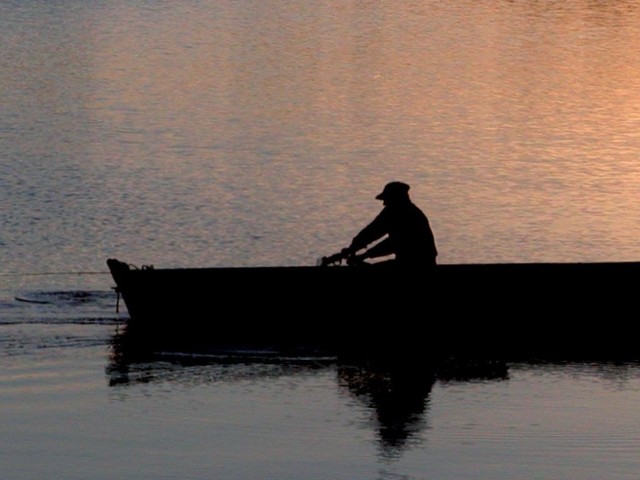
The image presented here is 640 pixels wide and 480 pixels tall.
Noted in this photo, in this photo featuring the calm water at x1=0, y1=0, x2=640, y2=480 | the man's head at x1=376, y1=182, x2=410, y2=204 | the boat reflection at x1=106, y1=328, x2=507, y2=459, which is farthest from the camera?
the man's head at x1=376, y1=182, x2=410, y2=204

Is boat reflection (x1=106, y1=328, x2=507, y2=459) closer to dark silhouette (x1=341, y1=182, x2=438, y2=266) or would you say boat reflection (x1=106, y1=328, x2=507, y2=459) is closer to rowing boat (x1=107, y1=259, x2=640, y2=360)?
rowing boat (x1=107, y1=259, x2=640, y2=360)

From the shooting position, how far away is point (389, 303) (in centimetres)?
1823

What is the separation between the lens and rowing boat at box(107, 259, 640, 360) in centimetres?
1820

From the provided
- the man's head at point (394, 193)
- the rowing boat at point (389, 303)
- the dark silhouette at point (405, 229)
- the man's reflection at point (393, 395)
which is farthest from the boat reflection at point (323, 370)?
the man's head at point (394, 193)

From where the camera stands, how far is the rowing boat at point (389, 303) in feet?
59.7

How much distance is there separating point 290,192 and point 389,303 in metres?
11.2

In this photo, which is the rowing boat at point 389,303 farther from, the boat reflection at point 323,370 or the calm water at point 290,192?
the boat reflection at point 323,370

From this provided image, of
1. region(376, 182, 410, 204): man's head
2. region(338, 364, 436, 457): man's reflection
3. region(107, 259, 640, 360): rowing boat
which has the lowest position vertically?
region(338, 364, 436, 457): man's reflection

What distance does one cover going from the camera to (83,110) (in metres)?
39.2

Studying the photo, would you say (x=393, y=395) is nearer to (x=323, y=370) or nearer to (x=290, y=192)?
(x=323, y=370)

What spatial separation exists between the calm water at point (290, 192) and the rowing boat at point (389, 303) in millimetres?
426

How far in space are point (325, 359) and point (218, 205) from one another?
1156cm

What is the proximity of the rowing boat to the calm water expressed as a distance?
426mm

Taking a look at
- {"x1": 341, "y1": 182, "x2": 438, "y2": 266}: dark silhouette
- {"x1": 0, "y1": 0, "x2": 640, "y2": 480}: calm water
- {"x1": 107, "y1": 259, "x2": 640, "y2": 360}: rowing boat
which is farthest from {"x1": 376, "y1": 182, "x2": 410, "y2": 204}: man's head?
{"x1": 0, "y1": 0, "x2": 640, "y2": 480}: calm water
